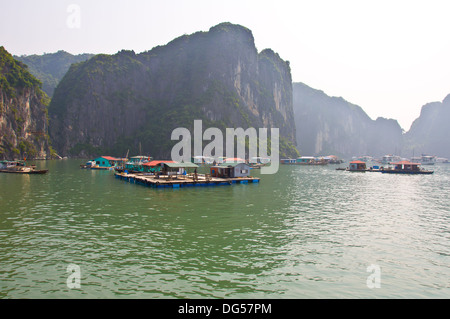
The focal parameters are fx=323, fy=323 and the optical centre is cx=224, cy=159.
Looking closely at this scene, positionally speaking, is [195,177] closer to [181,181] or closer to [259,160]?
[181,181]

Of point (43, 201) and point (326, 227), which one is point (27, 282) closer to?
point (326, 227)

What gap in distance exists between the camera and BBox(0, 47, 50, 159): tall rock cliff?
148 m

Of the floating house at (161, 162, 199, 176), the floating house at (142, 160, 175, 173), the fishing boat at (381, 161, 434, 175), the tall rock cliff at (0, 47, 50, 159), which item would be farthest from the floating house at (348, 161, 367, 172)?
the tall rock cliff at (0, 47, 50, 159)

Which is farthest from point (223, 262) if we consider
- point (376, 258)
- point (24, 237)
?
point (24, 237)

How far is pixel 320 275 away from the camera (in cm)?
1859

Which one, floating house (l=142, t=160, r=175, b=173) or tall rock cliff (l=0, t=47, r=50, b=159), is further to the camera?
tall rock cliff (l=0, t=47, r=50, b=159)

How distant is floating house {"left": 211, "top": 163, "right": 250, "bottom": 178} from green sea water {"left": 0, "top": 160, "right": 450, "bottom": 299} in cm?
3403

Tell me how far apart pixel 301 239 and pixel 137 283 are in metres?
Answer: 14.1

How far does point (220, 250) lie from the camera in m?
22.5

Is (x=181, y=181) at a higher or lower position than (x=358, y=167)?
lower

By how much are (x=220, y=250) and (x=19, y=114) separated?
177 metres
